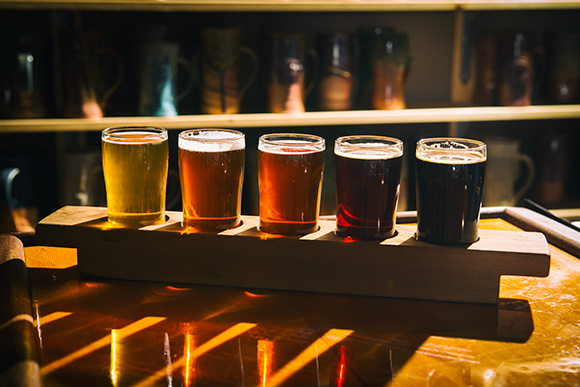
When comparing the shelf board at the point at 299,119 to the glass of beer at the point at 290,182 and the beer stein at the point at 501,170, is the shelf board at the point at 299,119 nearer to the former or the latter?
the beer stein at the point at 501,170

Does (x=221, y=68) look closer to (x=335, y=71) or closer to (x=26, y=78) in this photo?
(x=335, y=71)

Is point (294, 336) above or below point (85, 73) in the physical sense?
below

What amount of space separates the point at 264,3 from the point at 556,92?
1.07 m

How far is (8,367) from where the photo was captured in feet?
1.87

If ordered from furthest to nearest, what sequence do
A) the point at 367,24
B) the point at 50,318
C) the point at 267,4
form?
1. the point at 367,24
2. the point at 267,4
3. the point at 50,318

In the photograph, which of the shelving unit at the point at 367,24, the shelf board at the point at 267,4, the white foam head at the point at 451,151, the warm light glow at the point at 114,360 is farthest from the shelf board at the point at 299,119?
the warm light glow at the point at 114,360

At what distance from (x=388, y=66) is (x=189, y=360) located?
1.51 meters

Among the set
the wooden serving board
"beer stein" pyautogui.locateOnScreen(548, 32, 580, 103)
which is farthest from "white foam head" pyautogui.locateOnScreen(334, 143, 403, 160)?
"beer stein" pyautogui.locateOnScreen(548, 32, 580, 103)

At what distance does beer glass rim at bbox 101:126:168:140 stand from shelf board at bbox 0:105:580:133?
41.4 inches

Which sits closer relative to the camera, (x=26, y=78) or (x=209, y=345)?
(x=209, y=345)

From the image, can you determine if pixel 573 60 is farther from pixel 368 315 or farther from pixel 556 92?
pixel 368 315

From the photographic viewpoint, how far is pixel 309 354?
644 millimetres

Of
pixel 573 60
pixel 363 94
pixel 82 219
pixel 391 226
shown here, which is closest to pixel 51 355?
pixel 82 219

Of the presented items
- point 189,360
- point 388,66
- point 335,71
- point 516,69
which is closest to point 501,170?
point 516,69
